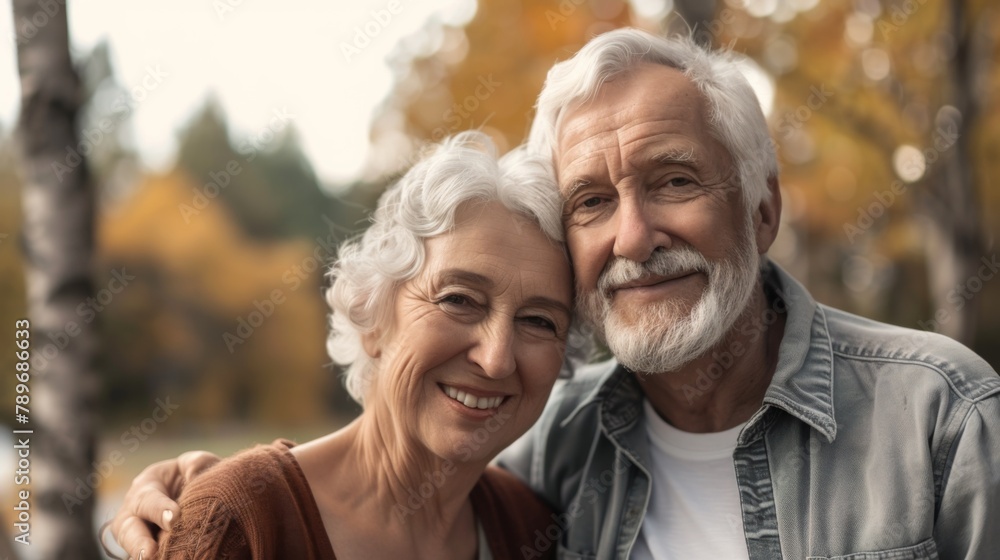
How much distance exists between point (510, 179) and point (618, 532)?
1.21 m

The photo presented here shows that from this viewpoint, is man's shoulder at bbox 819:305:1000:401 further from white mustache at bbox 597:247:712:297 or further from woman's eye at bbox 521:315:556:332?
woman's eye at bbox 521:315:556:332

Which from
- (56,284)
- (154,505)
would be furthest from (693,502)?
(56,284)

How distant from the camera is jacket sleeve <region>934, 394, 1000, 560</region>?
7.16 ft

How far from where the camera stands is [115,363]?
20625 millimetres

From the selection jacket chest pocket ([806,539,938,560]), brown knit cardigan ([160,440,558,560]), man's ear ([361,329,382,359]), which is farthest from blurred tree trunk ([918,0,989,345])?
brown knit cardigan ([160,440,558,560])

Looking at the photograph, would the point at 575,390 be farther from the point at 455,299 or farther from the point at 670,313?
the point at 455,299

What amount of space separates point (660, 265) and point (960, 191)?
516 centimetres

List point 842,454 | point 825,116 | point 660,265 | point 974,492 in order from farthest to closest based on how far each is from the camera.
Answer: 1. point 825,116
2. point 660,265
3. point 842,454
4. point 974,492

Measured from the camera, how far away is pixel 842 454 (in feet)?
7.91

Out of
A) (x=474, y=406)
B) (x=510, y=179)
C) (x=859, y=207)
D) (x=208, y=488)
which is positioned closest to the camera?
(x=208, y=488)

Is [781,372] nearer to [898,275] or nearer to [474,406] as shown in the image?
[474,406]

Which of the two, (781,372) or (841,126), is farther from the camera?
(841,126)

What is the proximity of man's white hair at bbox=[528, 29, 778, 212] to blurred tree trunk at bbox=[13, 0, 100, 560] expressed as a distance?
1888mm

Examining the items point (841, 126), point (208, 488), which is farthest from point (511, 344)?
point (841, 126)
